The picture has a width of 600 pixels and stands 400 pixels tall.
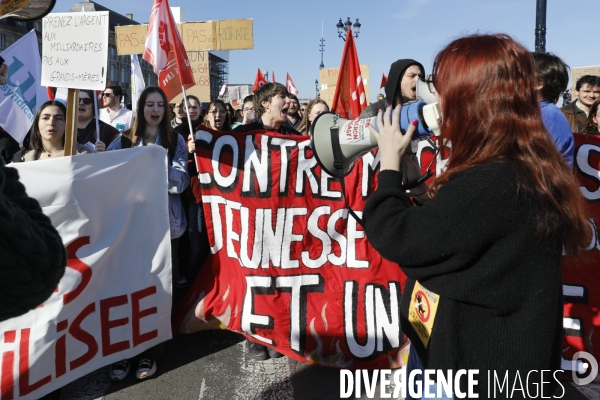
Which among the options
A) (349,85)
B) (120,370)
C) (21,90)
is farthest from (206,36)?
(120,370)

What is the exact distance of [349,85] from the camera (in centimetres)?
592

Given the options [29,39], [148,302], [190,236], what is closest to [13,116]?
[29,39]

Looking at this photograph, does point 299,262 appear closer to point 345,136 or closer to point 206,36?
point 345,136

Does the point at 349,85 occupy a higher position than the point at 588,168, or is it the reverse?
the point at 349,85

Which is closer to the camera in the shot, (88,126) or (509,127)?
(509,127)

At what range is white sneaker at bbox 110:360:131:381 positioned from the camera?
3.05 metres

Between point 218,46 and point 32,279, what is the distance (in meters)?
8.82

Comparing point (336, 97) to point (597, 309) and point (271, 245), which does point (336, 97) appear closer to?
point (271, 245)

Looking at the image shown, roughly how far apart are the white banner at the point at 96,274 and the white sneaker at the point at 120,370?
0.50 feet

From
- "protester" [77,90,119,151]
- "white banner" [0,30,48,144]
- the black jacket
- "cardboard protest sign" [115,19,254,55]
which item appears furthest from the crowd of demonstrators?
"cardboard protest sign" [115,19,254,55]

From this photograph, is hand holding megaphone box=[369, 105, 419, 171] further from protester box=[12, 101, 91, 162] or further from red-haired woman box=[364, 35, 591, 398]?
protester box=[12, 101, 91, 162]

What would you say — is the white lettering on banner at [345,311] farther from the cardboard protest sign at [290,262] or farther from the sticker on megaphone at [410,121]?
the sticker on megaphone at [410,121]

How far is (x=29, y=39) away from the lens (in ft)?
18.5

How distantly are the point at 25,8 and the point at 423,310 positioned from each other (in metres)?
1.35
